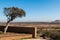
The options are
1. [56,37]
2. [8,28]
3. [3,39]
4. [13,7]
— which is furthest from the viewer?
[8,28]

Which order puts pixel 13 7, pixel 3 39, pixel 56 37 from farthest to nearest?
pixel 13 7 < pixel 56 37 < pixel 3 39

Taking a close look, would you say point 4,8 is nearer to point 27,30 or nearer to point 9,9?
point 9,9

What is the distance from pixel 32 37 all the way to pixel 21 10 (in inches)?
243

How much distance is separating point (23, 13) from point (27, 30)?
3698 millimetres

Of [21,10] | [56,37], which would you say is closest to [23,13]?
[21,10]

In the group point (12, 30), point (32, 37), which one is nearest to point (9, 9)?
point (12, 30)

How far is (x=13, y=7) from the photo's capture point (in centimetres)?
3300

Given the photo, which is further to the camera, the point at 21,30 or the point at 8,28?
the point at 8,28

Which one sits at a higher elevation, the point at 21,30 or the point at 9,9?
the point at 9,9

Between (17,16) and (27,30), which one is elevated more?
(17,16)

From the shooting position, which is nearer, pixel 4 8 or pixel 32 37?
pixel 32 37

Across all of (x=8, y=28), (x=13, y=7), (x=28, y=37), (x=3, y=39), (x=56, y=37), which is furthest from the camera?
(x=8, y=28)

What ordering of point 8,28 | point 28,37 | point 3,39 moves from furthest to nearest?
1. point 8,28
2. point 28,37
3. point 3,39

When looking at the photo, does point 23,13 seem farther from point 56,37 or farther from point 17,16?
point 56,37
